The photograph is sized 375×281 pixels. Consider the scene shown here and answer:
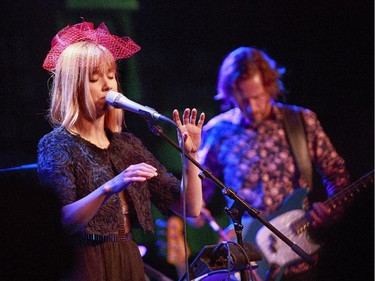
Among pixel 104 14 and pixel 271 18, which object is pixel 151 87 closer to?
pixel 104 14

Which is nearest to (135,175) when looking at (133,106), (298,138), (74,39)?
(133,106)

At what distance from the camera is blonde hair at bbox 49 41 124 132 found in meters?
2.14

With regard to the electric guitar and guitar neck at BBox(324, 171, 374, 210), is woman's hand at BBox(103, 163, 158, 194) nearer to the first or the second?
Answer: the electric guitar

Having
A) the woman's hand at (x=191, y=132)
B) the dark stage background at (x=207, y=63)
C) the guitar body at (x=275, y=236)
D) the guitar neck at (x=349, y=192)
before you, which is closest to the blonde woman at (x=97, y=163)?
the woman's hand at (x=191, y=132)

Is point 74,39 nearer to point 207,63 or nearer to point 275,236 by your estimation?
point 207,63

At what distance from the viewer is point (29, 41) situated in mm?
2740

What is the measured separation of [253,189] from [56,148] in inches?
61.1

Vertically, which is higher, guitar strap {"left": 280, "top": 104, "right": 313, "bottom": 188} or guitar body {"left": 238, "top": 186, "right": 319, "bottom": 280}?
guitar strap {"left": 280, "top": 104, "right": 313, "bottom": 188}

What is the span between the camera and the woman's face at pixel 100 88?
85.0 inches

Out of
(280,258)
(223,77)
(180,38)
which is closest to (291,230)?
(280,258)

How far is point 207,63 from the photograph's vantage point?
3344 mm

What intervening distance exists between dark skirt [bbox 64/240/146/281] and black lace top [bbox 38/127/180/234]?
0.21 ft

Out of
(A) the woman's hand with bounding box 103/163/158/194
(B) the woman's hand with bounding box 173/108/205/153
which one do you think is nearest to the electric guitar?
(B) the woman's hand with bounding box 173/108/205/153

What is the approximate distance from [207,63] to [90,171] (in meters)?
1.46
